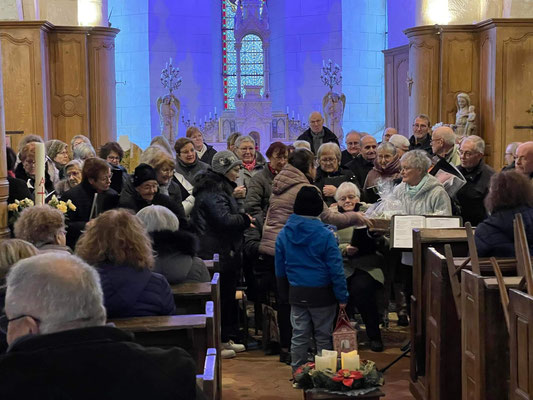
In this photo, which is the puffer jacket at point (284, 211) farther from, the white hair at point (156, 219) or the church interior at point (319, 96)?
the white hair at point (156, 219)

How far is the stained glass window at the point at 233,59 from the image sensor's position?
1966cm

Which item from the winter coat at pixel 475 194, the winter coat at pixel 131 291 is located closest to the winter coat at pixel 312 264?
the winter coat at pixel 131 291

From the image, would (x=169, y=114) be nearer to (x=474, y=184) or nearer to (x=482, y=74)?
(x=482, y=74)

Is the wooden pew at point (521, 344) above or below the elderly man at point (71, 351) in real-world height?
below

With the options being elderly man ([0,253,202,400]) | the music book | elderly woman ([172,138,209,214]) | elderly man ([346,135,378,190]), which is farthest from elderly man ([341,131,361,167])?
elderly man ([0,253,202,400])

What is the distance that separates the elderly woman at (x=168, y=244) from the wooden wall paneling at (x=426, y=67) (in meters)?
8.21

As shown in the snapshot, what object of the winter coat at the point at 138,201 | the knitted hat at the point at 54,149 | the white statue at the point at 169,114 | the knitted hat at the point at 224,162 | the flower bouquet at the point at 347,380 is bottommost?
the flower bouquet at the point at 347,380

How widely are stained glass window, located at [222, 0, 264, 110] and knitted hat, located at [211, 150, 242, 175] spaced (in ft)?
42.7

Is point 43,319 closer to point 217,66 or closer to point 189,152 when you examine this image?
point 189,152

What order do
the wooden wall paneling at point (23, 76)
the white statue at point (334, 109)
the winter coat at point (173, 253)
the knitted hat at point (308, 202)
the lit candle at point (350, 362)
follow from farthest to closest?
the white statue at point (334, 109) < the wooden wall paneling at point (23, 76) < the knitted hat at point (308, 202) < the winter coat at point (173, 253) < the lit candle at point (350, 362)

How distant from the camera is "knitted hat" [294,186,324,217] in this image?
5.67m

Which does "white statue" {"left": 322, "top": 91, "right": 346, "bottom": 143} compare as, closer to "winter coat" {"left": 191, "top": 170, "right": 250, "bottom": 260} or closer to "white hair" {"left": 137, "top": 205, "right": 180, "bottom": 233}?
"winter coat" {"left": 191, "top": 170, "right": 250, "bottom": 260}

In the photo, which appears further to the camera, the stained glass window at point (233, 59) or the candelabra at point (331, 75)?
the stained glass window at point (233, 59)

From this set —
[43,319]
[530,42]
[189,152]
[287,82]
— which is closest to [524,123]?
→ [530,42]
